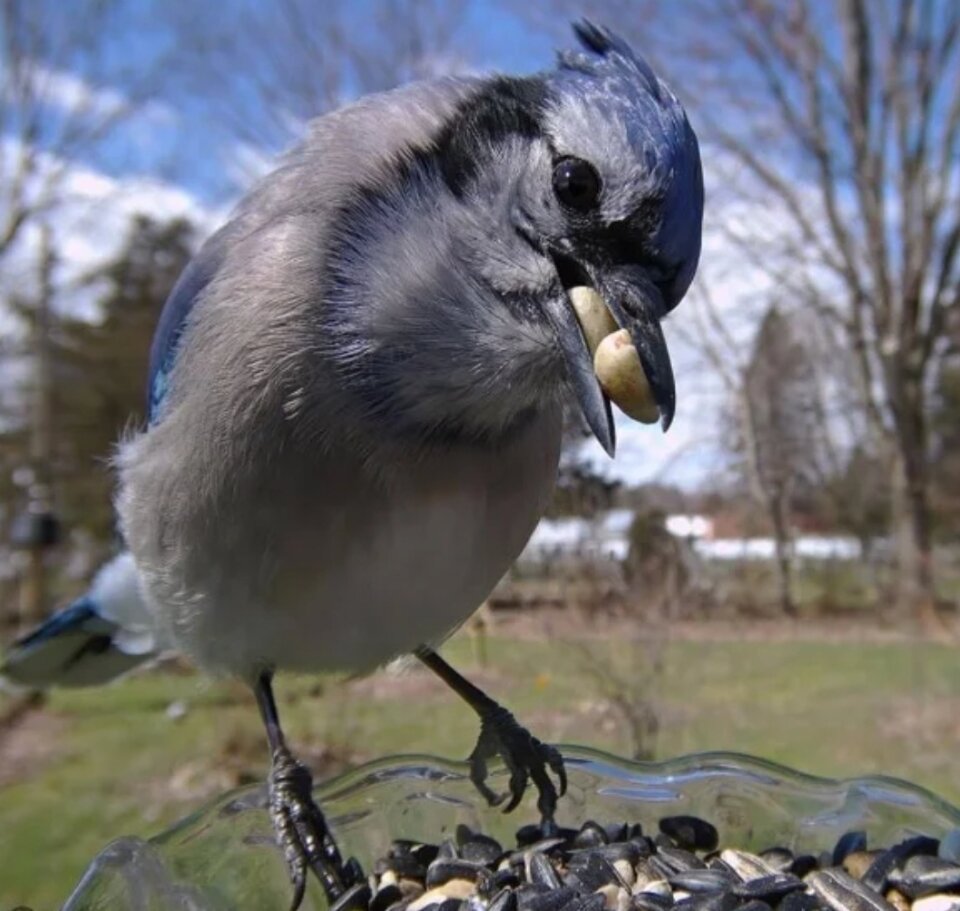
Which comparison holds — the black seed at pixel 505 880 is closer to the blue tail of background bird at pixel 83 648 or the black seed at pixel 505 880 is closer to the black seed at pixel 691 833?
the black seed at pixel 691 833

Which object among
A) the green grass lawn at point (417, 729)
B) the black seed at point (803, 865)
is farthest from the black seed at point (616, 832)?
the green grass lawn at point (417, 729)

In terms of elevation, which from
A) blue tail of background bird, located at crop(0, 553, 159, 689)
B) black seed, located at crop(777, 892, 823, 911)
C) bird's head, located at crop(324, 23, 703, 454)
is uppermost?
bird's head, located at crop(324, 23, 703, 454)

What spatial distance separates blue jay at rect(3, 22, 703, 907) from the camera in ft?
4.07

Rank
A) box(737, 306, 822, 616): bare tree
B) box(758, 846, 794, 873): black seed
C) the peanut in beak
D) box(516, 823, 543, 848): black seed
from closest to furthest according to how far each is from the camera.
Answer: the peanut in beak < box(758, 846, 794, 873): black seed < box(516, 823, 543, 848): black seed < box(737, 306, 822, 616): bare tree

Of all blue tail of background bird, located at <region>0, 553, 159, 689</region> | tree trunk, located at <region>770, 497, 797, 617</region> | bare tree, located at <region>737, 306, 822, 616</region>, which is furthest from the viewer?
tree trunk, located at <region>770, 497, 797, 617</region>

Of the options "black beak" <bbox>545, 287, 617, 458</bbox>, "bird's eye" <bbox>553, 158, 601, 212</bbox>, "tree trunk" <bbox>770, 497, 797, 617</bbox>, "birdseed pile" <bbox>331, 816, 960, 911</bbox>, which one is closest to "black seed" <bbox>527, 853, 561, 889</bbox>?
"birdseed pile" <bbox>331, 816, 960, 911</bbox>

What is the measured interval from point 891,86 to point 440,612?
32.5ft

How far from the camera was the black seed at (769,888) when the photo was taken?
1284 millimetres

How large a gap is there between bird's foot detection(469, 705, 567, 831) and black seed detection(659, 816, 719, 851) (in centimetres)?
17

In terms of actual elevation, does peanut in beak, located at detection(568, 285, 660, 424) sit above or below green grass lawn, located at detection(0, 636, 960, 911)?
above

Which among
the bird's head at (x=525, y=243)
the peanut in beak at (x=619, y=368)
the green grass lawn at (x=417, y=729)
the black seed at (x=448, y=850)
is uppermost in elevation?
the bird's head at (x=525, y=243)

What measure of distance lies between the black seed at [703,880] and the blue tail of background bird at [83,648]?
130 cm

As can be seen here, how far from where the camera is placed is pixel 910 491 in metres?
10.1

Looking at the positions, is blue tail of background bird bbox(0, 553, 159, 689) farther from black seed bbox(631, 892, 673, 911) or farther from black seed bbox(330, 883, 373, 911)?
black seed bbox(631, 892, 673, 911)
